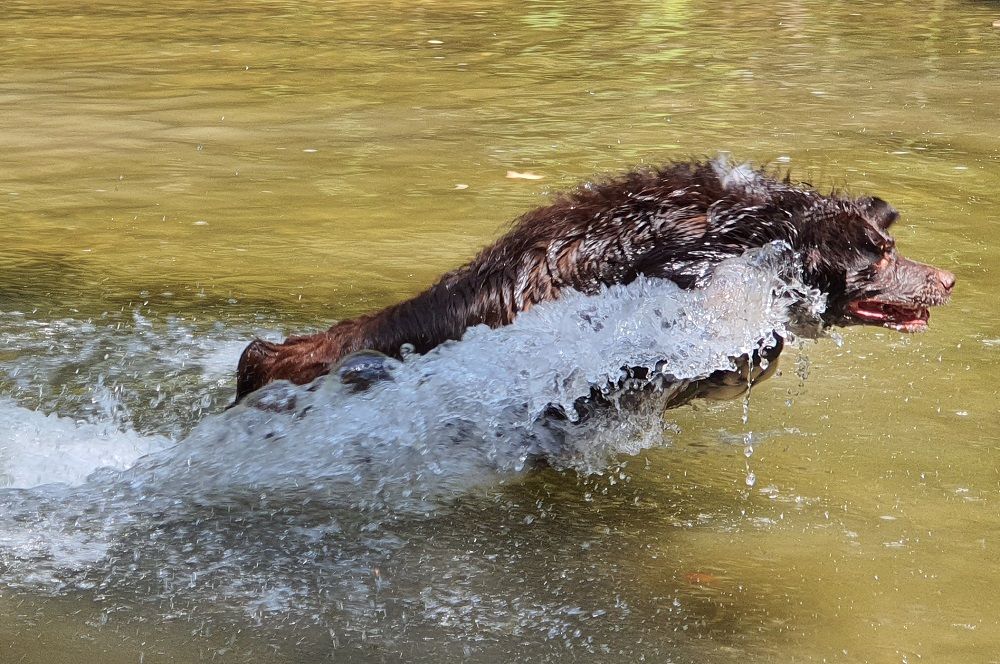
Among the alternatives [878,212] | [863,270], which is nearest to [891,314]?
[863,270]

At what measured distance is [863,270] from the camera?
478 centimetres

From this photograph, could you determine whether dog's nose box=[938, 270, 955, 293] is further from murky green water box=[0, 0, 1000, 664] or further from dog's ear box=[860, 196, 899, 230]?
murky green water box=[0, 0, 1000, 664]

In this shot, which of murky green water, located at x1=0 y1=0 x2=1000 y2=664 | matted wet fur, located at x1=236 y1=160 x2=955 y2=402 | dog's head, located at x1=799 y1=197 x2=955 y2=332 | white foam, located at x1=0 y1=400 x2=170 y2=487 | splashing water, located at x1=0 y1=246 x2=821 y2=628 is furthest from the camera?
white foam, located at x1=0 y1=400 x2=170 y2=487

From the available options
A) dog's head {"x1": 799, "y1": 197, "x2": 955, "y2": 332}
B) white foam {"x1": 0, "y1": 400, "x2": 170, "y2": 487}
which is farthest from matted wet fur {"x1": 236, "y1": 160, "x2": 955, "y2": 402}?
white foam {"x1": 0, "y1": 400, "x2": 170, "y2": 487}

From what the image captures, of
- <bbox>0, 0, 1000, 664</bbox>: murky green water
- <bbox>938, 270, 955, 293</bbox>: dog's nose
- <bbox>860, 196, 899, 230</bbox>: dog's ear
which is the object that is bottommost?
<bbox>0, 0, 1000, 664</bbox>: murky green water

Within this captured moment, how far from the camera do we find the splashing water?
171 inches

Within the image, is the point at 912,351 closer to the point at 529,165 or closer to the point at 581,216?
the point at 581,216

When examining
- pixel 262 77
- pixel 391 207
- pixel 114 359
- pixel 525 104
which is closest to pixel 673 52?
pixel 525 104

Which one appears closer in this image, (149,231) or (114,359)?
(114,359)

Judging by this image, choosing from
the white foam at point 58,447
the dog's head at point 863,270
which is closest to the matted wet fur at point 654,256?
the dog's head at point 863,270

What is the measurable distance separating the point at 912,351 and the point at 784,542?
80.8 inches

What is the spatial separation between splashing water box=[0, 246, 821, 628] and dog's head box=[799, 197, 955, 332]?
0.12m

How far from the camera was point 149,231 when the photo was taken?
7914 mm

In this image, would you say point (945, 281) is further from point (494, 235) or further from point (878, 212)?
point (494, 235)
